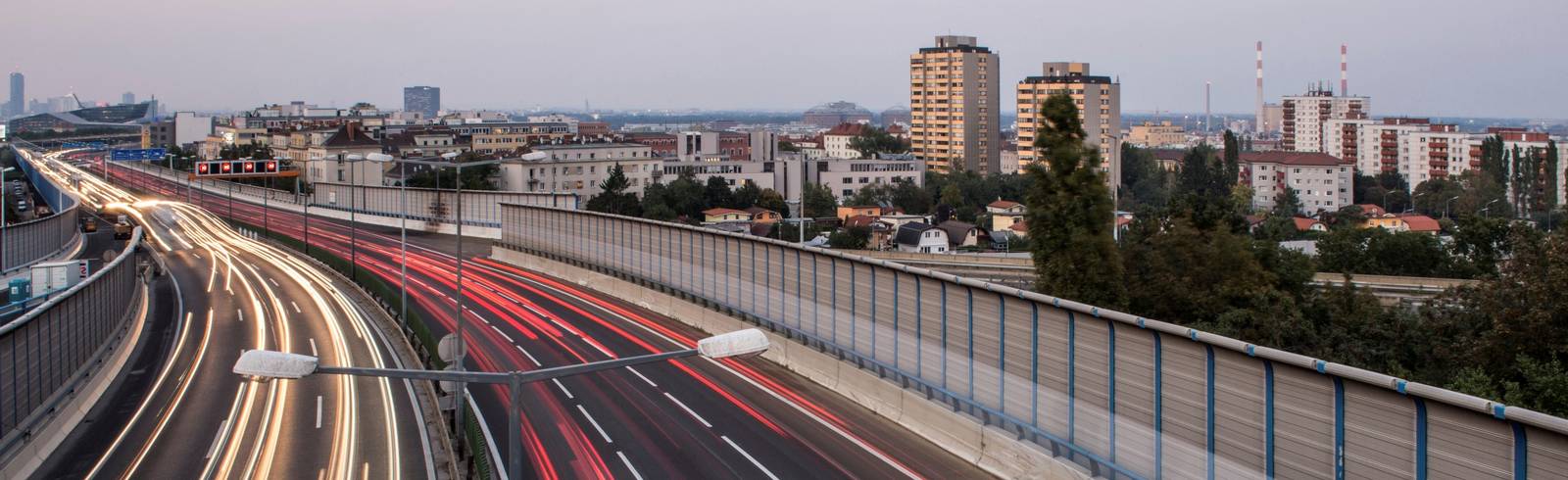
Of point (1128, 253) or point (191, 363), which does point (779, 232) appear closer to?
point (1128, 253)

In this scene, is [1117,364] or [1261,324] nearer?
[1117,364]

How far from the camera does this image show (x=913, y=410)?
25797 millimetres

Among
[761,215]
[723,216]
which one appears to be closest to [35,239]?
[723,216]

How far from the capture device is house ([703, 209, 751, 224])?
11756 cm

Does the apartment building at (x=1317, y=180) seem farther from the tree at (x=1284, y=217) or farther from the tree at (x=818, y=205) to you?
the tree at (x=818, y=205)

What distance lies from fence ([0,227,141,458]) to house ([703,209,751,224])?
261 ft

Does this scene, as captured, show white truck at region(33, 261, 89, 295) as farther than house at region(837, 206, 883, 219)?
No

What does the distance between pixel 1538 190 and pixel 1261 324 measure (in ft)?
459

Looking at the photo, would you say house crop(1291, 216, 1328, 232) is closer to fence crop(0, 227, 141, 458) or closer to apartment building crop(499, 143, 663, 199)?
apartment building crop(499, 143, 663, 199)

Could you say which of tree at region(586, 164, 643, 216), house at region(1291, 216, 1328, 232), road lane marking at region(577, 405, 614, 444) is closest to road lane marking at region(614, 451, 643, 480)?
road lane marking at region(577, 405, 614, 444)

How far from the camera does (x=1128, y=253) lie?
166 feet

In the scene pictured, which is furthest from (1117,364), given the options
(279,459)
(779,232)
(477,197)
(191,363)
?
(779,232)

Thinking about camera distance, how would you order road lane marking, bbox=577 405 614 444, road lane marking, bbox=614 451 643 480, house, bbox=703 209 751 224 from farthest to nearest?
house, bbox=703 209 751 224, road lane marking, bbox=577 405 614 444, road lane marking, bbox=614 451 643 480

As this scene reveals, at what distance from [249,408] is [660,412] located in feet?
33.8
